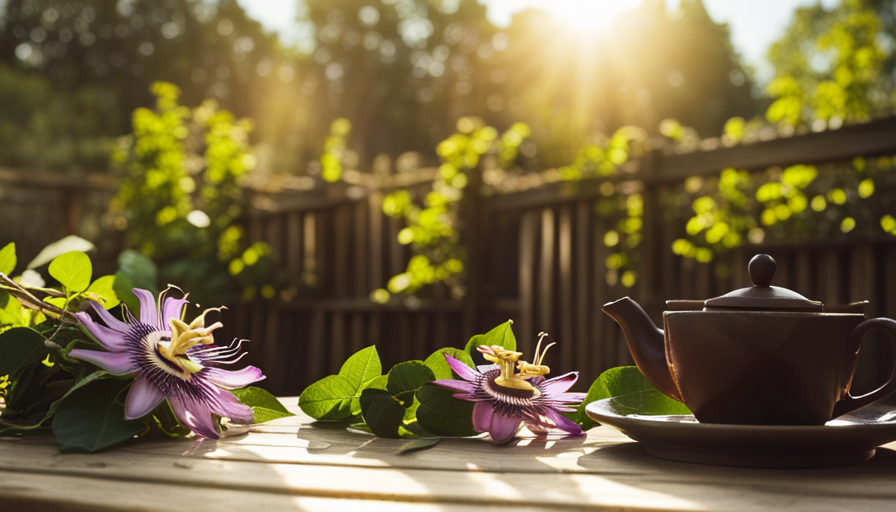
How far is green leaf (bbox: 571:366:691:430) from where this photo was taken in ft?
2.93

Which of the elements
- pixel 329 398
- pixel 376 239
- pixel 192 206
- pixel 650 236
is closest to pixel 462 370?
pixel 329 398

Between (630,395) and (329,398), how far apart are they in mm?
351

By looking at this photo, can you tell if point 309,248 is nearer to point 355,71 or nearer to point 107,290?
point 107,290

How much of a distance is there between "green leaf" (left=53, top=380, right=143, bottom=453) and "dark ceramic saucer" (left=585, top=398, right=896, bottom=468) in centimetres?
47

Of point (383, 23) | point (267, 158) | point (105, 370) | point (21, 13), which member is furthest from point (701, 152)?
point (383, 23)

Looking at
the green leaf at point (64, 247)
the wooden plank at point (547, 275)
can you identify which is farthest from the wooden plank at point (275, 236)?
the green leaf at point (64, 247)

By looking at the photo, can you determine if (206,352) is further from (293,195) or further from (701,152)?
(293,195)

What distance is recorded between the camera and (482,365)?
89cm

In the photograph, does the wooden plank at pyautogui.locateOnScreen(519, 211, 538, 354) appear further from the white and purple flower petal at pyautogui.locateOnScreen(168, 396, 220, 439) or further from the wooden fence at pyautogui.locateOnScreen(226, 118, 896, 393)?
the white and purple flower petal at pyautogui.locateOnScreen(168, 396, 220, 439)

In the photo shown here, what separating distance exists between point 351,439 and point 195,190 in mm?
4960

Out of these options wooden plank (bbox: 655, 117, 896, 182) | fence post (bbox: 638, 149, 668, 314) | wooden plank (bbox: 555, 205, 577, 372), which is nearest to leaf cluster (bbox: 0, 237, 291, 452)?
wooden plank (bbox: 655, 117, 896, 182)

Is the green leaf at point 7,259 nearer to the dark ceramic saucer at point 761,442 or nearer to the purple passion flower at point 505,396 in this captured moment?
the purple passion flower at point 505,396

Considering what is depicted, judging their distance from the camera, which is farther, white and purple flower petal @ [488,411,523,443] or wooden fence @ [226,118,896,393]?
wooden fence @ [226,118,896,393]

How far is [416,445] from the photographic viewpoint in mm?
762
